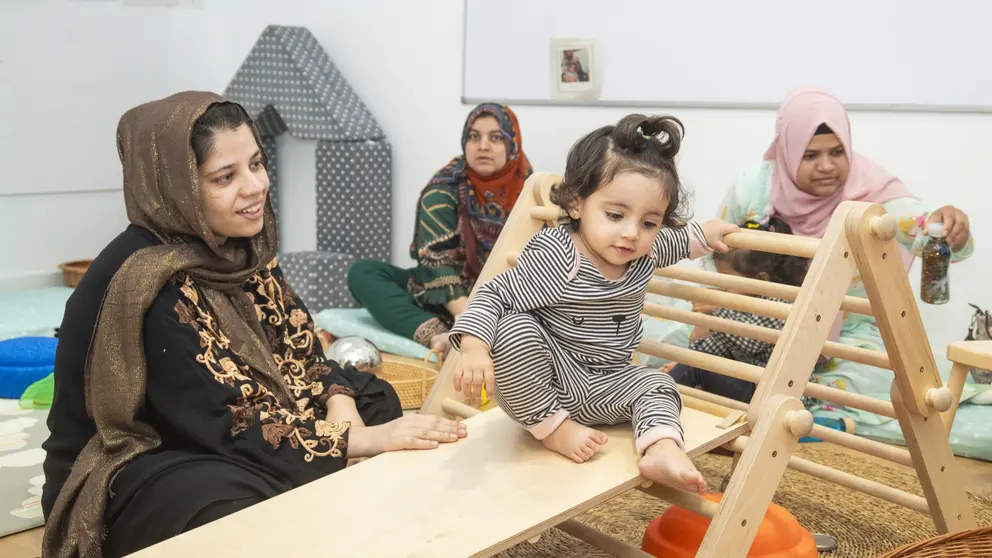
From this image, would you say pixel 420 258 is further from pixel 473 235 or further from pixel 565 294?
pixel 565 294

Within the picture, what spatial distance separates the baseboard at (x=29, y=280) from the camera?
4.59 m

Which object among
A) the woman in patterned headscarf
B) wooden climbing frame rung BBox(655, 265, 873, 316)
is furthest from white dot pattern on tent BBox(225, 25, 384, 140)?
wooden climbing frame rung BBox(655, 265, 873, 316)

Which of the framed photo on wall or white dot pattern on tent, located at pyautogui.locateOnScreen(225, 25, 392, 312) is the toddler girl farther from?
white dot pattern on tent, located at pyautogui.locateOnScreen(225, 25, 392, 312)

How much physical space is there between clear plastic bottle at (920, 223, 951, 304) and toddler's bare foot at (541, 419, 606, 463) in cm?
123

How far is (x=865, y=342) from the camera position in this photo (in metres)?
2.80

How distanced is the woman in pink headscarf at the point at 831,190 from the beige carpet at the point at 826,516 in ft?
1.14

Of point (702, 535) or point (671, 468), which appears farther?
point (702, 535)

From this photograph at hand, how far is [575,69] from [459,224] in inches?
29.6

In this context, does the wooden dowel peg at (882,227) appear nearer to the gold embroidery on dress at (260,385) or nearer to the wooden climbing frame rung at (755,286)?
the wooden climbing frame rung at (755,286)

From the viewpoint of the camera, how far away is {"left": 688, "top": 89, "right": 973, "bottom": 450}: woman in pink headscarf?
272 cm

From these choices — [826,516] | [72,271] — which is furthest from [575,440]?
[72,271]

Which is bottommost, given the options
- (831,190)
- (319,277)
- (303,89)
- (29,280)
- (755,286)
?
(29,280)

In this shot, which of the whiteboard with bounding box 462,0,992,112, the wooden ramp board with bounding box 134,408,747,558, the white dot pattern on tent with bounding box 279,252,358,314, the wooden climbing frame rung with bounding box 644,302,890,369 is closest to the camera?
the wooden ramp board with bounding box 134,408,747,558

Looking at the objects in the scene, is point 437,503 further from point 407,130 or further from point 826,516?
point 407,130
